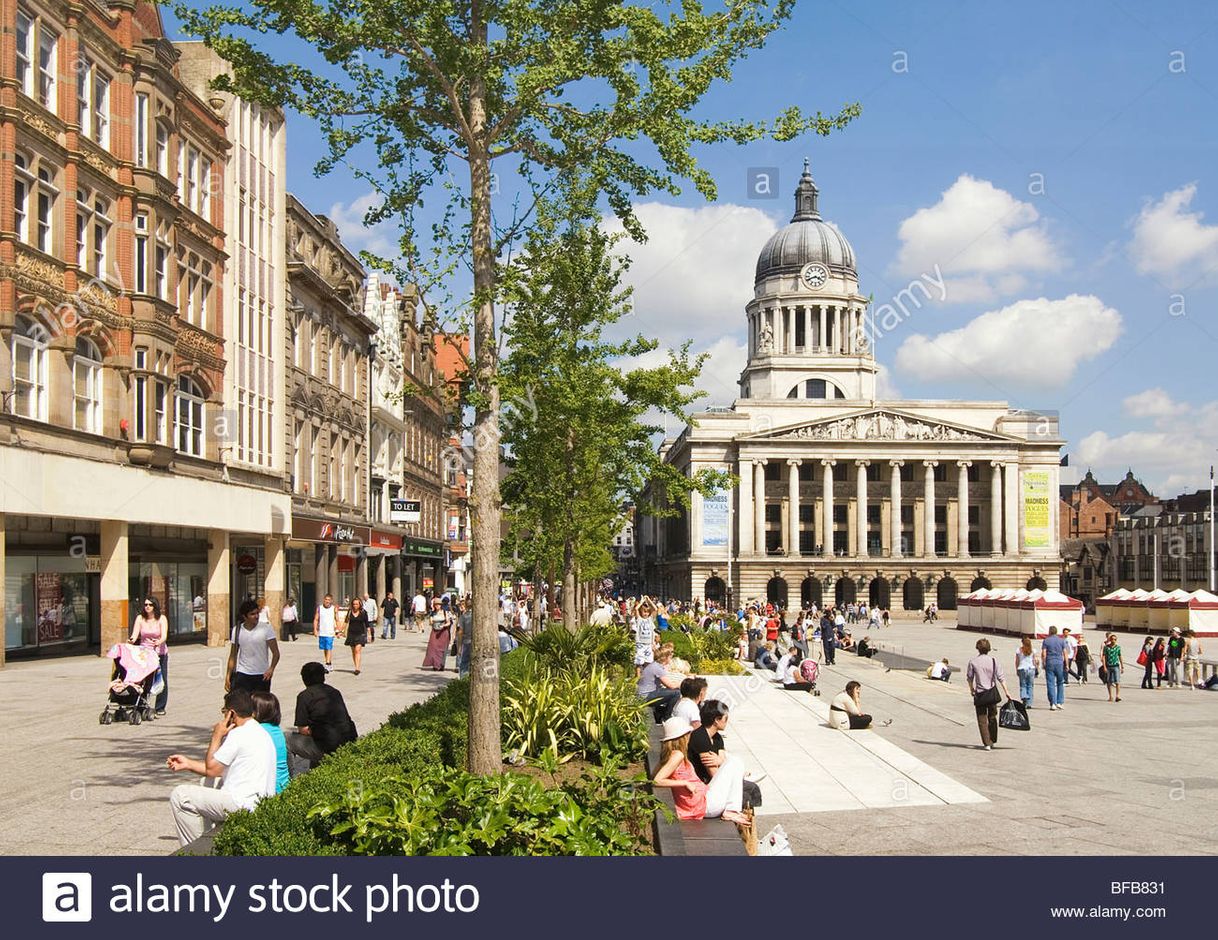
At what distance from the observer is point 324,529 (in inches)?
1887

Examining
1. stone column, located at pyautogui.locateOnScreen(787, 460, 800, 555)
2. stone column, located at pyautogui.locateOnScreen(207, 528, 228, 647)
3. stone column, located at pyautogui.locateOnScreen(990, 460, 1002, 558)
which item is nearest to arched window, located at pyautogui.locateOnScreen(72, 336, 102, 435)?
stone column, located at pyautogui.locateOnScreen(207, 528, 228, 647)

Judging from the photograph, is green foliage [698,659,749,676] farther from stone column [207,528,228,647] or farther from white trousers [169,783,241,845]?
white trousers [169,783,241,845]

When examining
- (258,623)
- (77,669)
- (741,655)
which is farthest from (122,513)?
(741,655)

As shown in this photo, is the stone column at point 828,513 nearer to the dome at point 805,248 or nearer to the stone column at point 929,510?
the stone column at point 929,510

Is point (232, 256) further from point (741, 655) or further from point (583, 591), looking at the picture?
point (741, 655)

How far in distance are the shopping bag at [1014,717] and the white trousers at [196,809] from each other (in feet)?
51.3

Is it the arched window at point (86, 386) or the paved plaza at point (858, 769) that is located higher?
the arched window at point (86, 386)

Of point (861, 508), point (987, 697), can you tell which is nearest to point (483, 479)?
point (987, 697)

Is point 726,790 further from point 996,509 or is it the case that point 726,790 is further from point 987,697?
point 996,509

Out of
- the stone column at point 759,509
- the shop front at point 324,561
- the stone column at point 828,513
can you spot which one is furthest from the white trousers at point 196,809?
the stone column at point 828,513

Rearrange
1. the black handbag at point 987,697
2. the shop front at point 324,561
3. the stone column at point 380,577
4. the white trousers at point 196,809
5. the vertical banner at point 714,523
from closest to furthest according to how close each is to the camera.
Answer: the white trousers at point 196,809 → the black handbag at point 987,697 → the shop front at point 324,561 → the stone column at point 380,577 → the vertical banner at point 714,523

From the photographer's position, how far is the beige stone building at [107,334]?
26.5 meters

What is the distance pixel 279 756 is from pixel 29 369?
19865mm

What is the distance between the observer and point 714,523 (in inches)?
4306
